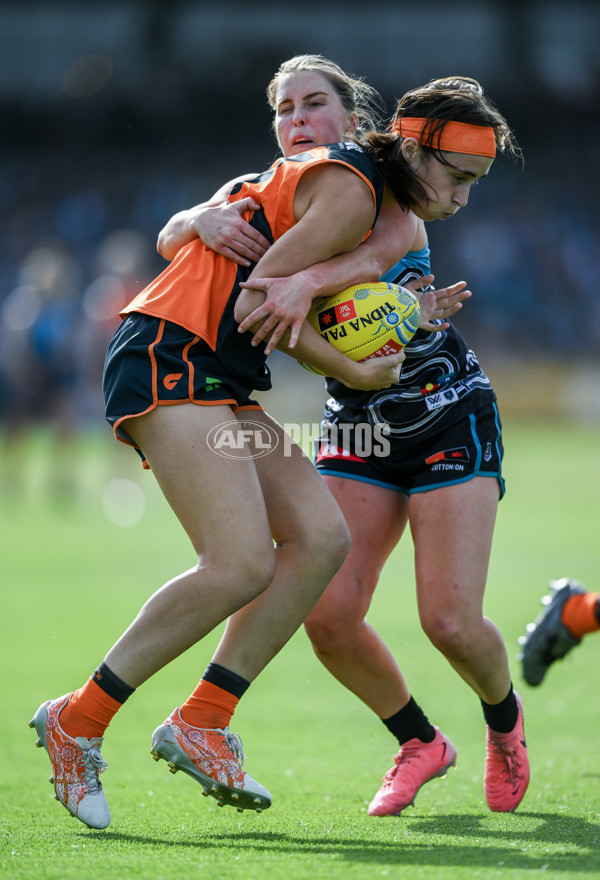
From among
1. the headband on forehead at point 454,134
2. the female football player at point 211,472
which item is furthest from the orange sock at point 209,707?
the headband on forehead at point 454,134

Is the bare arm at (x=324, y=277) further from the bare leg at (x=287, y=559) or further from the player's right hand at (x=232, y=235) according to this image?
the bare leg at (x=287, y=559)

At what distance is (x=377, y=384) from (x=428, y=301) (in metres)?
0.40

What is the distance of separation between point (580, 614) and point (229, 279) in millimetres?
1748

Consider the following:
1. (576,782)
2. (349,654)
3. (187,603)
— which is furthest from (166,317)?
(576,782)

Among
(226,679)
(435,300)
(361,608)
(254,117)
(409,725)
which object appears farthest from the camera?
(254,117)

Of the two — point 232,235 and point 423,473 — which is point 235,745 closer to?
point 423,473

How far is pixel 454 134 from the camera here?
3605 millimetres

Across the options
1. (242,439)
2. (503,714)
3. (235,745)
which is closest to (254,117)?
(503,714)

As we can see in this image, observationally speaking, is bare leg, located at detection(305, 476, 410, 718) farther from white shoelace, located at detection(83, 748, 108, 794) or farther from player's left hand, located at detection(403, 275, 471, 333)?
white shoelace, located at detection(83, 748, 108, 794)

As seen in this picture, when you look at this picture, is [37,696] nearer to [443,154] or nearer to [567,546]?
[443,154]

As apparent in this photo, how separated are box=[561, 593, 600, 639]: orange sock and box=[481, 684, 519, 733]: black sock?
0.33m

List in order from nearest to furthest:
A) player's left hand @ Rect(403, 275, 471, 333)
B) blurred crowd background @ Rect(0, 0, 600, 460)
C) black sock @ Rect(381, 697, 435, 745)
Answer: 1. player's left hand @ Rect(403, 275, 471, 333)
2. black sock @ Rect(381, 697, 435, 745)
3. blurred crowd background @ Rect(0, 0, 600, 460)

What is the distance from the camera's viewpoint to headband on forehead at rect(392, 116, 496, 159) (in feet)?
11.8

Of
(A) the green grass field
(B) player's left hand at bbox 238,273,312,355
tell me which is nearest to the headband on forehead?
(B) player's left hand at bbox 238,273,312,355
